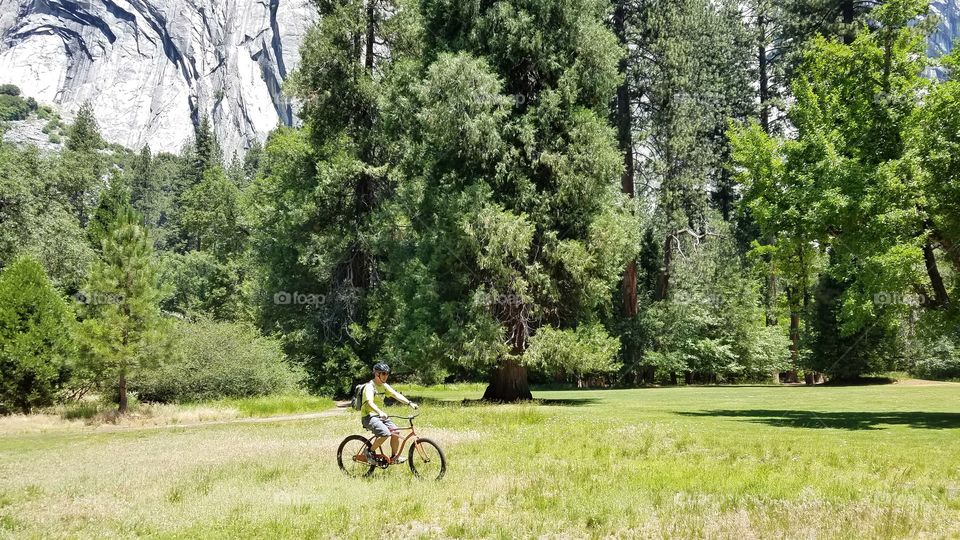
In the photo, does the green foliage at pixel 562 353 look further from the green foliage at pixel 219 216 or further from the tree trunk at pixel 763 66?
the green foliage at pixel 219 216

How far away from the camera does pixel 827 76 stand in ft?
73.8

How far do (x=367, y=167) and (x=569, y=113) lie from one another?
36.2 ft

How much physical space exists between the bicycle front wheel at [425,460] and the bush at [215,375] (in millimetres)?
22722

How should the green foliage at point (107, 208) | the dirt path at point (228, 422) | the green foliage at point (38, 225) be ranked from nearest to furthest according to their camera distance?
the dirt path at point (228, 422)
the green foliage at point (38, 225)
the green foliage at point (107, 208)

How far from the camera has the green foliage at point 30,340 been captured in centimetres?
2744

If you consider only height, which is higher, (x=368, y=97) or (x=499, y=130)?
(x=368, y=97)

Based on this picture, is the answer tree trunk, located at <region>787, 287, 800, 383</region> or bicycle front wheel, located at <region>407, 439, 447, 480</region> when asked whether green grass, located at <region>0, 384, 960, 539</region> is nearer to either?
bicycle front wheel, located at <region>407, 439, 447, 480</region>

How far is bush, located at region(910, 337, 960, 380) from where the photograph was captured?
47.3m

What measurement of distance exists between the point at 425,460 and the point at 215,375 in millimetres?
23502

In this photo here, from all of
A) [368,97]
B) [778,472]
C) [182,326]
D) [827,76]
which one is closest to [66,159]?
[182,326]

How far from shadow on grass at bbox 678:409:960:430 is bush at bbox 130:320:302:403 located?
1967 centimetres

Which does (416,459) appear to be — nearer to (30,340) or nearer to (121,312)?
(121,312)

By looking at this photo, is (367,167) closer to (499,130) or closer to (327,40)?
(327,40)

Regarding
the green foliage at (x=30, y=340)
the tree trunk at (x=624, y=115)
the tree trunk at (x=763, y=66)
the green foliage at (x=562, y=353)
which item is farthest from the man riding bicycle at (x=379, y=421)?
the tree trunk at (x=763, y=66)
